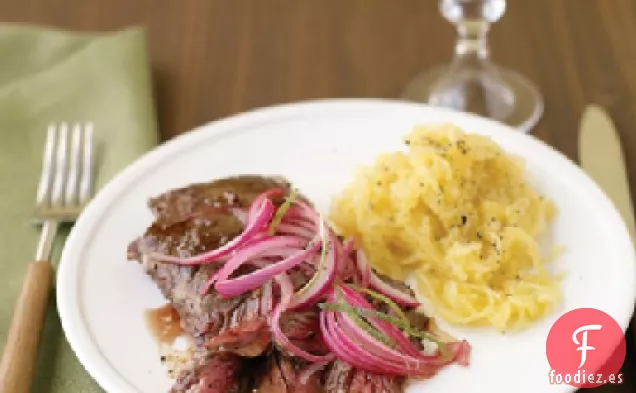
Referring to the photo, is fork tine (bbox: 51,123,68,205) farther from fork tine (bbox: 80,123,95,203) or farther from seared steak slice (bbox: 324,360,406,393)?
seared steak slice (bbox: 324,360,406,393)

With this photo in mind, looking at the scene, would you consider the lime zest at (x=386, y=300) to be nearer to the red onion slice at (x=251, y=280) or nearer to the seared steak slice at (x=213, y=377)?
the red onion slice at (x=251, y=280)

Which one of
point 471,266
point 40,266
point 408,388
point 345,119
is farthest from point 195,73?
point 408,388

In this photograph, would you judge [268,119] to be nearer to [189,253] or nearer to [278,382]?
[189,253]

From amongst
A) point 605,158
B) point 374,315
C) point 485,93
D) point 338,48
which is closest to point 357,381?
point 374,315

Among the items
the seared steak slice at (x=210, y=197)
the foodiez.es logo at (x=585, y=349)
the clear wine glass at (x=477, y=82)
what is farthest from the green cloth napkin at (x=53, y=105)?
the foodiez.es logo at (x=585, y=349)

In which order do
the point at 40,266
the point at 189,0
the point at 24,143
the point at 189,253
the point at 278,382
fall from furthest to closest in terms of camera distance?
the point at 189,0 < the point at 24,143 < the point at 40,266 < the point at 189,253 < the point at 278,382

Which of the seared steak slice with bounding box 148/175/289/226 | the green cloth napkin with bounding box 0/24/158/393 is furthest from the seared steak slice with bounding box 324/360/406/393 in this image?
the green cloth napkin with bounding box 0/24/158/393

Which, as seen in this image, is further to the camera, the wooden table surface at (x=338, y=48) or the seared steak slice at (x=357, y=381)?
the wooden table surface at (x=338, y=48)
